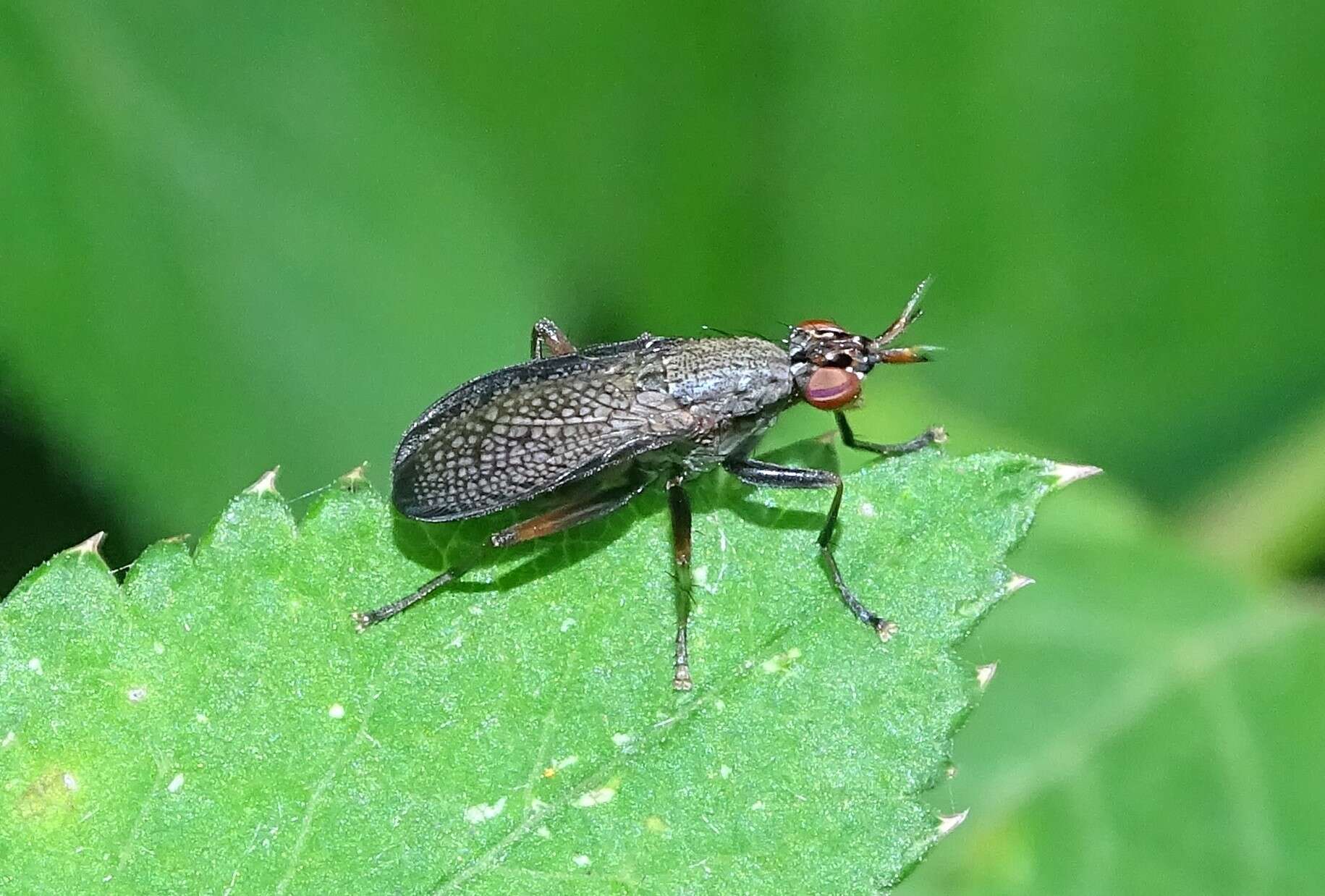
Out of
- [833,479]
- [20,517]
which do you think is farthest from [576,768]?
[20,517]

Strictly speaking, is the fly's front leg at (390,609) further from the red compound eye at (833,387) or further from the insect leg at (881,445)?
the insect leg at (881,445)

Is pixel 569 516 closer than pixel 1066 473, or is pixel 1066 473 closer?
pixel 1066 473

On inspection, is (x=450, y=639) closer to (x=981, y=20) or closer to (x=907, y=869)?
(x=907, y=869)

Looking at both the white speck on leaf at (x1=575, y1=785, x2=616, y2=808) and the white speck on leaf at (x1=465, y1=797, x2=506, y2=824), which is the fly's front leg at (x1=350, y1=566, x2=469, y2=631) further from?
the white speck on leaf at (x1=575, y1=785, x2=616, y2=808)

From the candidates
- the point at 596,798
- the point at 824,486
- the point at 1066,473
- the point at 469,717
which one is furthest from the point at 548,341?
the point at 596,798

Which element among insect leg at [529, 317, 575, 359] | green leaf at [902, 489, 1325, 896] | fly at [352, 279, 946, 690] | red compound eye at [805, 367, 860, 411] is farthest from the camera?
green leaf at [902, 489, 1325, 896]

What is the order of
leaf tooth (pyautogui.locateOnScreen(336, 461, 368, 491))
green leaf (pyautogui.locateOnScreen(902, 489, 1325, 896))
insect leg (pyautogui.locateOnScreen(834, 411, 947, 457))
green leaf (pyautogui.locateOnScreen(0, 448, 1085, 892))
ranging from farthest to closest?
green leaf (pyautogui.locateOnScreen(902, 489, 1325, 896)) → insect leg (pyautogui.locateOnScreen(834, 411, 947, 457)) → leaf tooth (pyautogui.locateOnScreen(336, 461, 368, 491)) → green leaf (pyautogui.locateOnScreen(0, 448, 1085, 892))

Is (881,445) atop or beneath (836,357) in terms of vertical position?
beneath

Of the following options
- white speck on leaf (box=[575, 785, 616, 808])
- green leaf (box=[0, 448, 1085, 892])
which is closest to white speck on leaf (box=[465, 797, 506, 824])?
green leaf (box=[0, 448, 1085, 892])

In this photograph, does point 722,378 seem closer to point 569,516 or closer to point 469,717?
point 569,516
